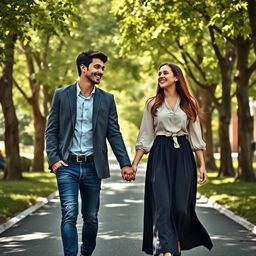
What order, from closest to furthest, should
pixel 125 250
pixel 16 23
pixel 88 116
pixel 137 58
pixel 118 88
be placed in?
1. pixel 88 116
2. pixel 125 250
3. pixel 16 23
4. pixel 137 58
5. pixel 118 88

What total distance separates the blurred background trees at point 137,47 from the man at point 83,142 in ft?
19.6

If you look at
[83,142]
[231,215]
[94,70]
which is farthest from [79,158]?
[231,215]

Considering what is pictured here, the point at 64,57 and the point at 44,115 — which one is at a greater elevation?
the point at 64,57

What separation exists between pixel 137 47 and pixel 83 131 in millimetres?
15891

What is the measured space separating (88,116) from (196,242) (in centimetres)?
153

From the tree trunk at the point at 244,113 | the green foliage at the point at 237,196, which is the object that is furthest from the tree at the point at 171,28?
the green foliage at the point at 237,196

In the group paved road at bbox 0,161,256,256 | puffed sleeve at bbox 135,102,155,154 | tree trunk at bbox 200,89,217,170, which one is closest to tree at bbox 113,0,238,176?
paved road at bbox 0,161,256,256

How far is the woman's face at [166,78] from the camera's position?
6.83m

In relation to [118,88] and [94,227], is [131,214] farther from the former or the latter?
[118,88]

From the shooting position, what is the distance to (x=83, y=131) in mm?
6785

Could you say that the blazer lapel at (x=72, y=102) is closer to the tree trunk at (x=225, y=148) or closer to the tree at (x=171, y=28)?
the tree at (x=171, y=28)

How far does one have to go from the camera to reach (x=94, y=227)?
6.94 metres

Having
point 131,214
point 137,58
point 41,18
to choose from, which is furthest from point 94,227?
point 137,58

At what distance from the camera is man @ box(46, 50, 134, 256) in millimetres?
6730
